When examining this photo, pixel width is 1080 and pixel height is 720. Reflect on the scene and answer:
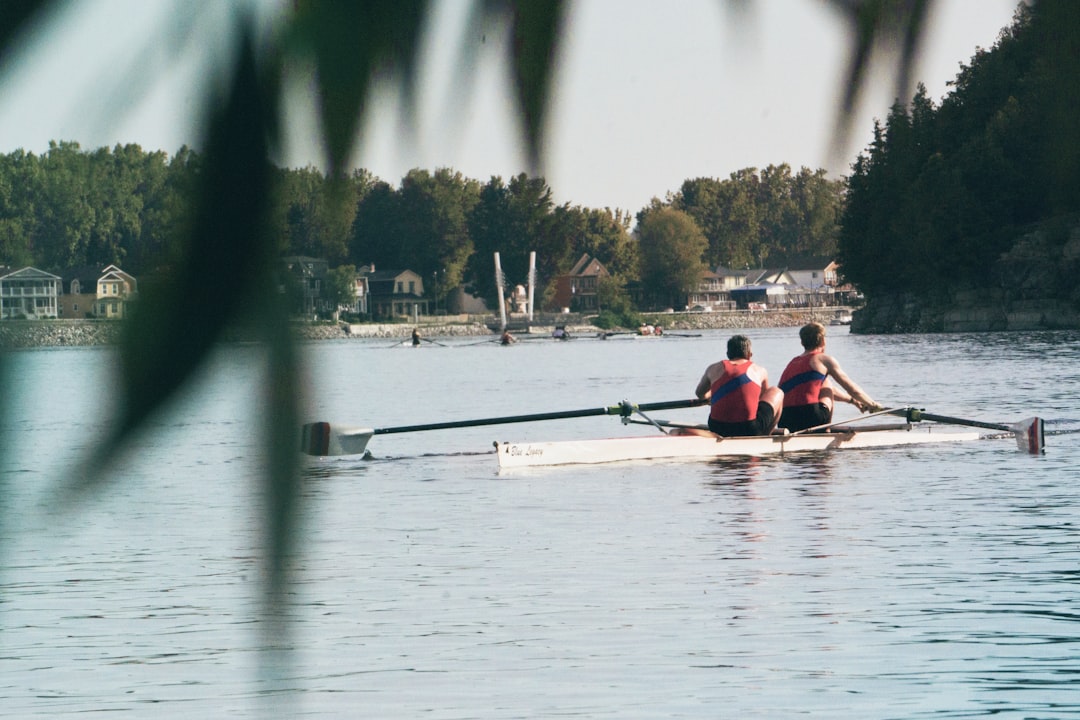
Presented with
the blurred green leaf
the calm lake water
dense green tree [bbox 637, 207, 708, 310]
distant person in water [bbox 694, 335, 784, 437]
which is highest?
the blurred green leaf

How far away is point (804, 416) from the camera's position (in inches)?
856

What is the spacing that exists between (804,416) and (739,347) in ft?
8.10

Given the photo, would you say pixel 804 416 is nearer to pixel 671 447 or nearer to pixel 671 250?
pixel 671 447

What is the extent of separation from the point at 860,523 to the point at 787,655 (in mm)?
7422

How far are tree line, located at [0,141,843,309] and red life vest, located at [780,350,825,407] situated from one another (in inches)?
719

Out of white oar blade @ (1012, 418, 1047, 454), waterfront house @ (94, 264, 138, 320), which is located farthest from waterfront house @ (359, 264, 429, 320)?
white oar blade @ (1012, 418, 1047, 454)

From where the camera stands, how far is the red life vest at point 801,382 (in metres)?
20.5

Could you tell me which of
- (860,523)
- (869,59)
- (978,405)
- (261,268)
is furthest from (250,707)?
(978,405)

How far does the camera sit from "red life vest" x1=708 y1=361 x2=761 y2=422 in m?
20.8

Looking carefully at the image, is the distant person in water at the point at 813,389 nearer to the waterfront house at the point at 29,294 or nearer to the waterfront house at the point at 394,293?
the waterfront house at the point at 394,293

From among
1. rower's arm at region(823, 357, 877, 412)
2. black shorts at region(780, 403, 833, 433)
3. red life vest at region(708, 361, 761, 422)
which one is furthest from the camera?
black shorts at region(780, 403, 833, 433)

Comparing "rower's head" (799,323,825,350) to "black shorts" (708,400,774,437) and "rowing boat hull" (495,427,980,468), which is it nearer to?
"black shorts" (708,400,774,437)

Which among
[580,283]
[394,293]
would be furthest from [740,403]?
[580,283]

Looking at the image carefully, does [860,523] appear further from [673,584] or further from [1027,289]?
[1027,289]
